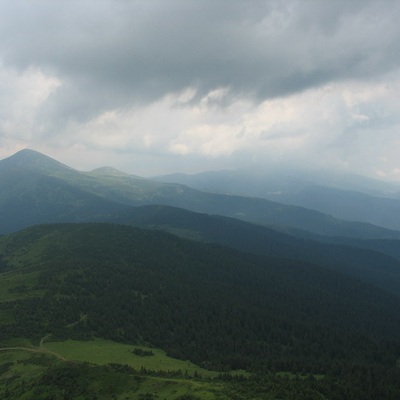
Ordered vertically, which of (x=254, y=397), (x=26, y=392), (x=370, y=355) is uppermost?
(x=254, y=397)

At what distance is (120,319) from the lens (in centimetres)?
18438

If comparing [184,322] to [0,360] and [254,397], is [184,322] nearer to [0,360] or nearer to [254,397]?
[0,360]

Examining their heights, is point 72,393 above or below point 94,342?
above

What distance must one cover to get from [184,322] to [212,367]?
58.4 metres

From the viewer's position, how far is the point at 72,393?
302ft

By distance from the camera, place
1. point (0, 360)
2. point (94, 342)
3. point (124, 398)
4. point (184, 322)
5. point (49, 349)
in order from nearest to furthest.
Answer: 1. point (124, 398)
2. point (0, 360)
3. point (49, 349)
4. point (94, 342)
5. point (184, 322)

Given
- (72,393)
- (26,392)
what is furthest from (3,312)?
(72,393)

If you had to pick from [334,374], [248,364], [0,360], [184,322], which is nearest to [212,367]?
[248,364]

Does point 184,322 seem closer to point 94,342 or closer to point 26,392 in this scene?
point 94,342

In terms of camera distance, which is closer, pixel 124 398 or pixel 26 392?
pixel 124 398

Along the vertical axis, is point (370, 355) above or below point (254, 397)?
below

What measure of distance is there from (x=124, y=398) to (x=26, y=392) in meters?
28.5

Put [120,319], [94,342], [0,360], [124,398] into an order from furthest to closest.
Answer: [120,319] < [94,342] < [0,360] < [124,398]

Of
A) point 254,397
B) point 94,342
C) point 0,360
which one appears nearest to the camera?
point 254,397
